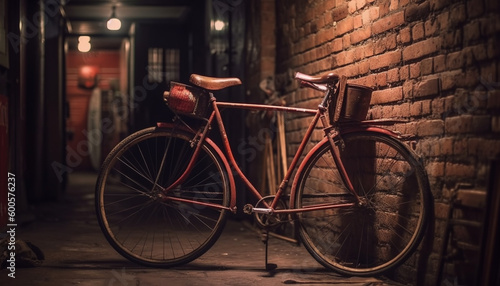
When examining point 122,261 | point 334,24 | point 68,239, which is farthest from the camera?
point 68,239

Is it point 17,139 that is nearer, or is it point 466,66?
point 466,66

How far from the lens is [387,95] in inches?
160

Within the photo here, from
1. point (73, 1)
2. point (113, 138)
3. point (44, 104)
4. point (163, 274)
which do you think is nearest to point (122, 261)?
point (163, 274)

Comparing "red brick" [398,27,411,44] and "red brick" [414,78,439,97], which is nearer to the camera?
"red brick" [414,78,439,97]

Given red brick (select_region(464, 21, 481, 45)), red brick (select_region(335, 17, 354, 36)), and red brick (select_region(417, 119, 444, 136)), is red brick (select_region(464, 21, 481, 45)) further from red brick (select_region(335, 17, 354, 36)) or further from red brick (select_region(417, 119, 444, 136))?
red brick (select_region(335, 17, 354, 36))

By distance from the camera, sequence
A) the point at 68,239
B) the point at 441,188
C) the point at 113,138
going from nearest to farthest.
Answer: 1. the point at 441,188
2. the point at 68,239
3. the point at 113,138

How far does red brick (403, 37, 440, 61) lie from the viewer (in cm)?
352

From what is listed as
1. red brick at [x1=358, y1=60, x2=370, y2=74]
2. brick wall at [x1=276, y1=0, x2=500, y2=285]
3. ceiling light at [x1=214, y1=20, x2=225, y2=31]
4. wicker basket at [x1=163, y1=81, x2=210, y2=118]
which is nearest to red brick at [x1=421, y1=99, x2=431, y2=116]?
brick wall at [x1=276, y1=0, x2=500, y2=285]

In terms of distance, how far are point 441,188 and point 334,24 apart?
5.88 ft

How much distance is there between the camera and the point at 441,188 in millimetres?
3525

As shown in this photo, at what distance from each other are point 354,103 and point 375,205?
27.2 inches

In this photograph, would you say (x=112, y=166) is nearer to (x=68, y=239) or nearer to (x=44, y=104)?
(x=68, y=239)

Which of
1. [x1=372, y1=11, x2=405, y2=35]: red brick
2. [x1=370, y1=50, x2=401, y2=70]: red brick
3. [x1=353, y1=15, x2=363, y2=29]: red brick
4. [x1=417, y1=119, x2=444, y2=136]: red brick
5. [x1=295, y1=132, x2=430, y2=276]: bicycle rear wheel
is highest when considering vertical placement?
[x1=353, y1=15, x2=363, y2=29]: red brick

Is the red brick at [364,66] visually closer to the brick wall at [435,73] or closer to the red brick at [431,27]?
the brick wall at [435,73]
